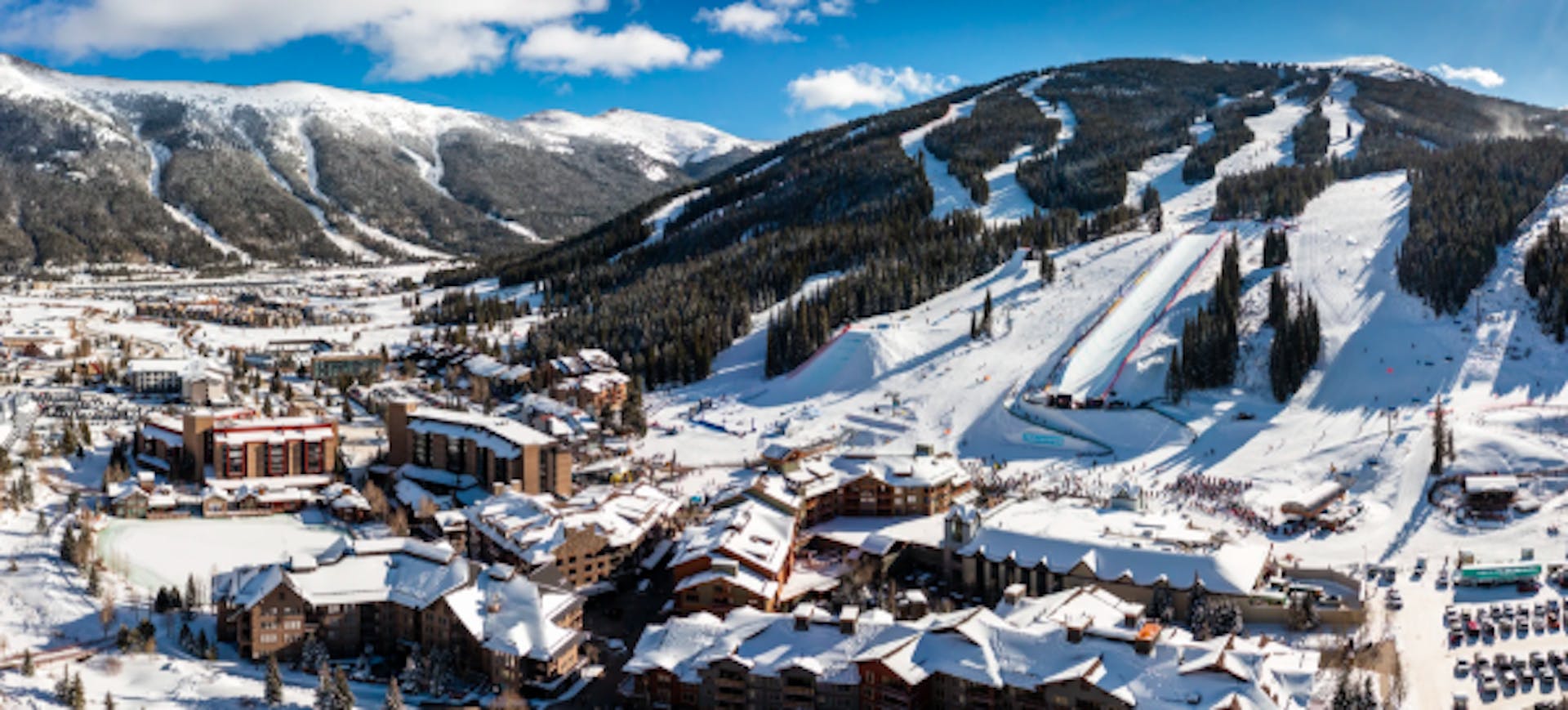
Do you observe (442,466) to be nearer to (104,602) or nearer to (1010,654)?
(104,602)

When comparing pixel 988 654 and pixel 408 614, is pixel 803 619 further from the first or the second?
pixel 408 614

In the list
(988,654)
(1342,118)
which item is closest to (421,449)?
(988,654)

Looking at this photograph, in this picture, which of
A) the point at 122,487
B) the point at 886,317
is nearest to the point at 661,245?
the point at 886,317

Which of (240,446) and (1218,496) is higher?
(240,446)

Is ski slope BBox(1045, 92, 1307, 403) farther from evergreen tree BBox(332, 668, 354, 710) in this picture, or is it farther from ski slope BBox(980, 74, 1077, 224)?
evergreen tree BBox(332, 668, 354, 710)

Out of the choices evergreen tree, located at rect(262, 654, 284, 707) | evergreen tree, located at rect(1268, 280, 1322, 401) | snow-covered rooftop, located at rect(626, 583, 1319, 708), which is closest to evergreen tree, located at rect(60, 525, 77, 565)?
evergreen tree, located at rect(262, 654, 284, 707)

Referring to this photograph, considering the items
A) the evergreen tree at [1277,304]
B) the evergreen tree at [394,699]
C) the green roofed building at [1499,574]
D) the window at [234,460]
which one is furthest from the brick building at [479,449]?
the evergreen tree at [1277,304]

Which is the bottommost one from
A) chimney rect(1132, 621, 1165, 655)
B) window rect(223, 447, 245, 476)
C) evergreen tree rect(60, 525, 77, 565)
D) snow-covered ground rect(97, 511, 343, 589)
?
snow-covered ground rect(97, 511, 343, 589)
